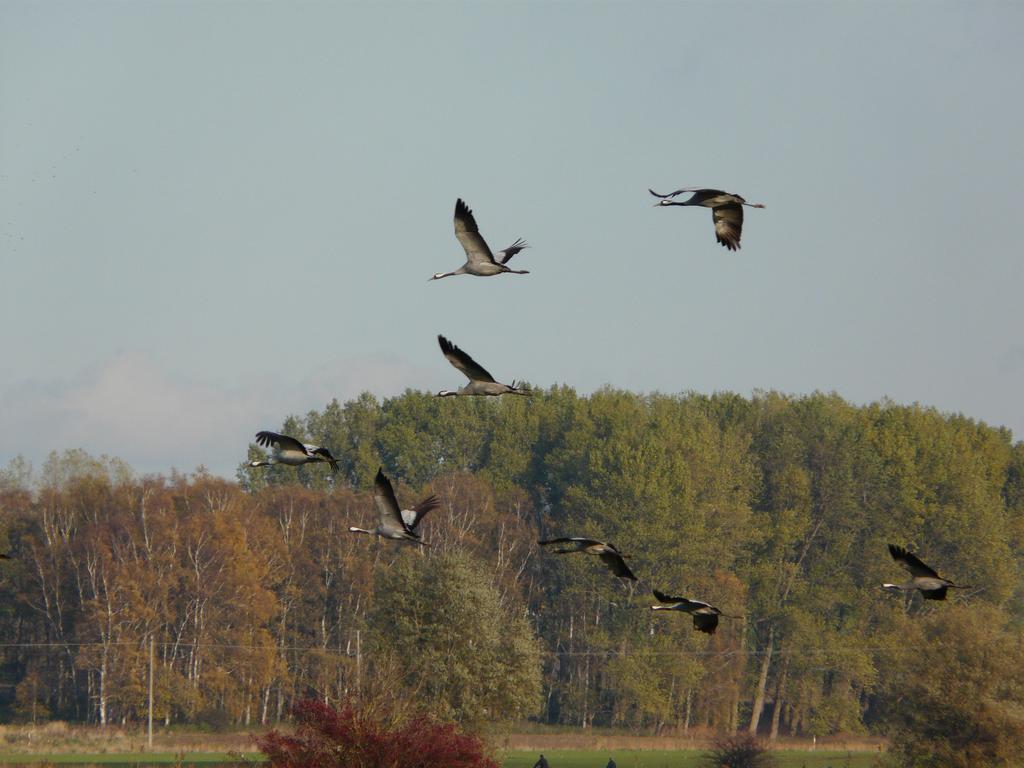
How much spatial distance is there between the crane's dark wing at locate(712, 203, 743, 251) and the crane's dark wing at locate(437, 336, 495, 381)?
3929 mm

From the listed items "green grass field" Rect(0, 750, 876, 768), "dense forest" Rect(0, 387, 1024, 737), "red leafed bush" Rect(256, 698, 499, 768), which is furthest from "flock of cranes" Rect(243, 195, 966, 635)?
"dense forest" Rect(0, 387, 1024, 737)

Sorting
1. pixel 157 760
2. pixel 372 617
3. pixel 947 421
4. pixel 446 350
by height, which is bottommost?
pixel 157 760

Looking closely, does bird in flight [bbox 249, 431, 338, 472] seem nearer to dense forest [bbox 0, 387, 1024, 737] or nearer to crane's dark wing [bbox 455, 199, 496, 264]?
crane's dark wing [bbox 455, 199, 496, 264]

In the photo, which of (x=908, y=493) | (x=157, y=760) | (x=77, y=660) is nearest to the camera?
(x=157, y=760)

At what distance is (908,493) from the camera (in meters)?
100

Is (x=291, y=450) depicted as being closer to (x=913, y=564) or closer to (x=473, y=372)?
(x=473, y=372)

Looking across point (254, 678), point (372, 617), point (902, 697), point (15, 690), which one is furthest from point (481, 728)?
point (15, 690)

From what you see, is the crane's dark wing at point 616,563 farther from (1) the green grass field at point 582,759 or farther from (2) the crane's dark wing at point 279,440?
(1) the green grass field at point 582,759

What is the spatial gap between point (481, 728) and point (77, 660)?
123ft

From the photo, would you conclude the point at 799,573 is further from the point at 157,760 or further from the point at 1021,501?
the point at 157,760

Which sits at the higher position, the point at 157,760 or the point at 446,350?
the point at 446,350

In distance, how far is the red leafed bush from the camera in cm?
3309

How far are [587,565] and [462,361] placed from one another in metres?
73.0

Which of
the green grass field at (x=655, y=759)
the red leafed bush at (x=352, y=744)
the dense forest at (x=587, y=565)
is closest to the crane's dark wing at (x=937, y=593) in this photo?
the red leafed bush at (x=352, y=744)
